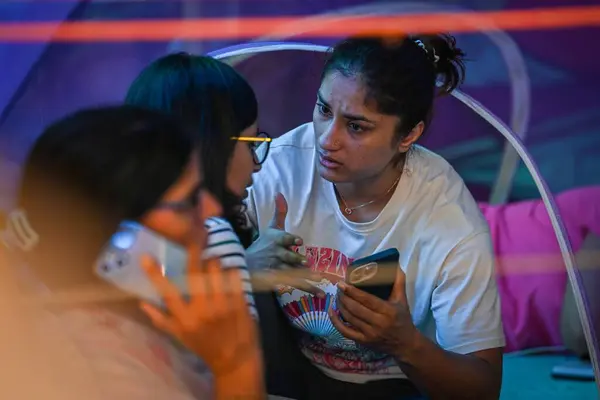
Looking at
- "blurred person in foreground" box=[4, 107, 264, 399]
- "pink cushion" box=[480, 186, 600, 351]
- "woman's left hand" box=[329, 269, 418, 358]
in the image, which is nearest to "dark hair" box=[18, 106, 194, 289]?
"blurred person in foreground" box=[4, 107, 264, 399]

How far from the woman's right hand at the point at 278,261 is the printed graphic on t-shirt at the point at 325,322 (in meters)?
0.01

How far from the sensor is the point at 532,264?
1.51 meters

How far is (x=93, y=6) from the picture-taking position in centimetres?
97

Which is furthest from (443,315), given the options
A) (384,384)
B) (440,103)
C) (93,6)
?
(93,6)

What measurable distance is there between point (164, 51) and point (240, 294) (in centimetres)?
31

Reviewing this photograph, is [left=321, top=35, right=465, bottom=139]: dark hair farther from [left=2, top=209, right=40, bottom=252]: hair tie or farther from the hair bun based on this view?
[left=2, top=209, right=40, bottom=252]: hair tie

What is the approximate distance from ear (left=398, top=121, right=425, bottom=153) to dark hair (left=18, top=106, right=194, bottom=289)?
0.38 metres

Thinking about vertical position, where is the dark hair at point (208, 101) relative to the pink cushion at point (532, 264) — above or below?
above

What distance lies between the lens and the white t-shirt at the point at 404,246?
100cm

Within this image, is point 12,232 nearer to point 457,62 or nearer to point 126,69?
point 126,69

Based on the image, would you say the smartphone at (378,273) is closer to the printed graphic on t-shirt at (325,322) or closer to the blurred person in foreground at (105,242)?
the printed graphic on t-shirt at (325,322)

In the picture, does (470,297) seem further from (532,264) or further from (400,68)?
(532,264)

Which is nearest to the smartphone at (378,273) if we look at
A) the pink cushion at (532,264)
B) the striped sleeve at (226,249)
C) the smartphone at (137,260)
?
the striped sleeve at (226,249)

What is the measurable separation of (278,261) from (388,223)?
15cm
